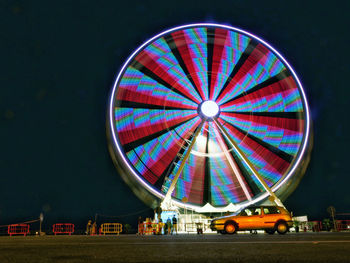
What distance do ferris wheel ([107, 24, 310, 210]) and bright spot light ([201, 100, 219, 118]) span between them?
56 millimetres

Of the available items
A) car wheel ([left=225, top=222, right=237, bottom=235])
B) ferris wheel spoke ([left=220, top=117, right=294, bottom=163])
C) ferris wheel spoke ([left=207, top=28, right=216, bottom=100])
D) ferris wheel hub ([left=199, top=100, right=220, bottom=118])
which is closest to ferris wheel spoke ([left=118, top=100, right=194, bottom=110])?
ferris wheel hub ([left=199, top=100, right=220, bottom=118])

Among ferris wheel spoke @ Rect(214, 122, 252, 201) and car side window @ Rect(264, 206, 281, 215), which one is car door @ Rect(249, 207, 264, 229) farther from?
ferris wheel spoke @ Rect(214, 122, 252, 201)

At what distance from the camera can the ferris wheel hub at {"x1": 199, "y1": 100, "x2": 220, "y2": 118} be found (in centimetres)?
1922

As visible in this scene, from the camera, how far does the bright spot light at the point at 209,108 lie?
19.2 m

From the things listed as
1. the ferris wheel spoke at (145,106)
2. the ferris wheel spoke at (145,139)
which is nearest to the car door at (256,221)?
the ferris wheel spoke at (145,139)

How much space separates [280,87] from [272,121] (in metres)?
1.93

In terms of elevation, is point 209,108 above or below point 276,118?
above

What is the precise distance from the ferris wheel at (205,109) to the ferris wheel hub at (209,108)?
55 mm

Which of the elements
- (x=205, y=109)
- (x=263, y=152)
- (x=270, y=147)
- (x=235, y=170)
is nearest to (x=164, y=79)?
(x=205, y=109)

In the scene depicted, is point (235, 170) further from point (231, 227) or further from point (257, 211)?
point (231, 227)

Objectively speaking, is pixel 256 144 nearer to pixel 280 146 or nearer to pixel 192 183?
pixel 280 146

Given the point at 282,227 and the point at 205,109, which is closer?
the point at 282,227

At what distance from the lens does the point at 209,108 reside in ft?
63.7

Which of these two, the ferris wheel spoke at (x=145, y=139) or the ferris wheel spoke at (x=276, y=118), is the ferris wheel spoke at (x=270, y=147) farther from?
the ferris wheel spoke at (x=145, y=139)
